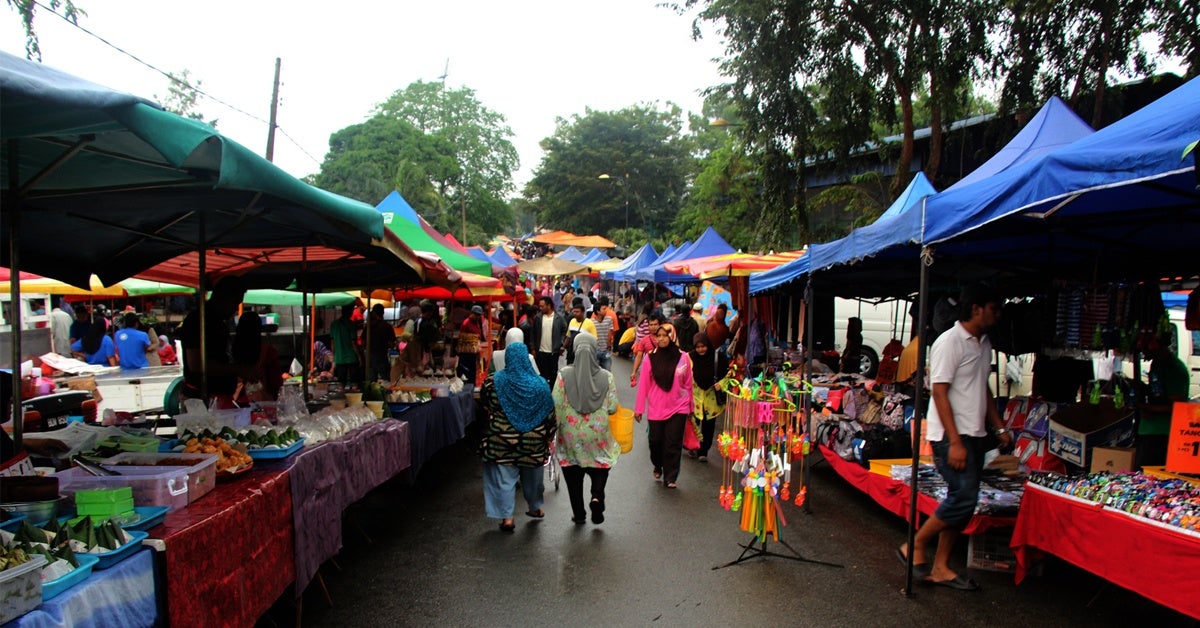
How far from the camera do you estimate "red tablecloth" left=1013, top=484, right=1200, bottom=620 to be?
374 centimetres

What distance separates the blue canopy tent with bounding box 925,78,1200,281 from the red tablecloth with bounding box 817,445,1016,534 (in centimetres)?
197

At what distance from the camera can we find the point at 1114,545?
164 inches

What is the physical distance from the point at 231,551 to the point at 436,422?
4601mm

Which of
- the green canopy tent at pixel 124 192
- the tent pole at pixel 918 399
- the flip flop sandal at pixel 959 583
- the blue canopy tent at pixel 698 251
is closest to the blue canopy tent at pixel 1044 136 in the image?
the tent pole at pixel 918 399

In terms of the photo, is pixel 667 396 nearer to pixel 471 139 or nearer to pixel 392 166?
pixel 392 166

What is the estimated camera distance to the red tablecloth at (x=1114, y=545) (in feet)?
12.3

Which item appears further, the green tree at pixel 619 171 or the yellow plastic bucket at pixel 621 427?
the green tree at pixel 619 171

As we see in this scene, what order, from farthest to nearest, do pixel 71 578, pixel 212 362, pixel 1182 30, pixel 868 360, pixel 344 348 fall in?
pixel 868 360, pixel 344 348, pixel 1182 30, pixel 212 362, pixel 71 578

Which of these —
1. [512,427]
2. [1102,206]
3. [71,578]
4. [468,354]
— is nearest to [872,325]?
[468,354]

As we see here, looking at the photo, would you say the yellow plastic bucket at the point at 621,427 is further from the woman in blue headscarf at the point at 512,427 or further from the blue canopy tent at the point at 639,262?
the blue canopy tent at the point at 639,262

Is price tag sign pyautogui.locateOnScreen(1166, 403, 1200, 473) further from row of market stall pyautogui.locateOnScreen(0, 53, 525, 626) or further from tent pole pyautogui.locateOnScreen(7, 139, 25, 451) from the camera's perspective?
tent pole pyautogui.locateOnScreen(7, 139, 25, 451)

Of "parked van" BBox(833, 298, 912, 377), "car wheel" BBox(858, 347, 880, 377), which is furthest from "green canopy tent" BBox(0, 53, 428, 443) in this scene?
"parked van" BBox(833, 298, 912, 377)

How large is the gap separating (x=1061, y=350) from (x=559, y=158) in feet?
139

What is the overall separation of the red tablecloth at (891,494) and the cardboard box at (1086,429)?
3.58 feet
